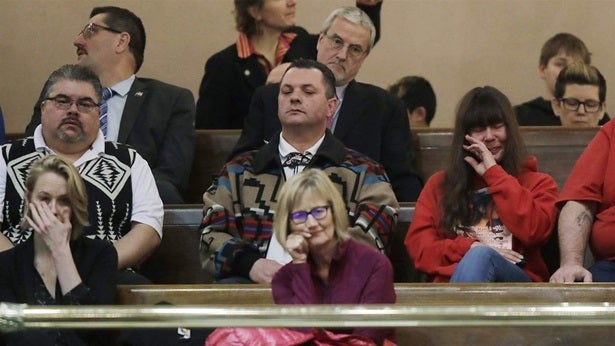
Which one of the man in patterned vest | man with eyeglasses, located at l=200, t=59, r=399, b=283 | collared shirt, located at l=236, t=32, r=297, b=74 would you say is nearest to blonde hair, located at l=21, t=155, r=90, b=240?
the man in patterned vest

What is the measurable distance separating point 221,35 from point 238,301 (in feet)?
9.33

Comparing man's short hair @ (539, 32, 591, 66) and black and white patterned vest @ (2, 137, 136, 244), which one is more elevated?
man's short hair @ (539, 32, 591, 66)

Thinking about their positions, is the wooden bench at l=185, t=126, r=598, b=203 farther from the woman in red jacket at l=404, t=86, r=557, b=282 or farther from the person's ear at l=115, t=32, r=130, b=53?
the woman in red jacket at l=404, t=86, r=557, b=282

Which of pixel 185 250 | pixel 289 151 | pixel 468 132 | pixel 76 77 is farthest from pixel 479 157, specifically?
pixel 76 77

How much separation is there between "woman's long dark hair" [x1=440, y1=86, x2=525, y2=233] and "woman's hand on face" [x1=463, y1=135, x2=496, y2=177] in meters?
0.03

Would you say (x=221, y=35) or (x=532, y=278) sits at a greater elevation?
(x=221, y=35)

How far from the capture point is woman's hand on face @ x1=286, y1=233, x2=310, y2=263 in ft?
10.5

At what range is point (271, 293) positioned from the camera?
329cm

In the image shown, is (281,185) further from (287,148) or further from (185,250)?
(185,250)

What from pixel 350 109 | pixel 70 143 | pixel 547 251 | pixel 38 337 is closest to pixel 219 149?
pixel 350 109

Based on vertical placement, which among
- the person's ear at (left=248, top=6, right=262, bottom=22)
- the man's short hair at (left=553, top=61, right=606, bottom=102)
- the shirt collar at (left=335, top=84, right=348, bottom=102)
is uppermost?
the person's ear at (left=248, top=6, right=262, bottom=22)

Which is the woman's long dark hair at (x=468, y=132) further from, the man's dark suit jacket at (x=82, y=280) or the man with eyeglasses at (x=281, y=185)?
the man's dark suit jacket at (x=82, y=280)

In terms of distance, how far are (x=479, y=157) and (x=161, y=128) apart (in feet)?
3.72

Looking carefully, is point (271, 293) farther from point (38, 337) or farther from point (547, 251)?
point (547, 251)
